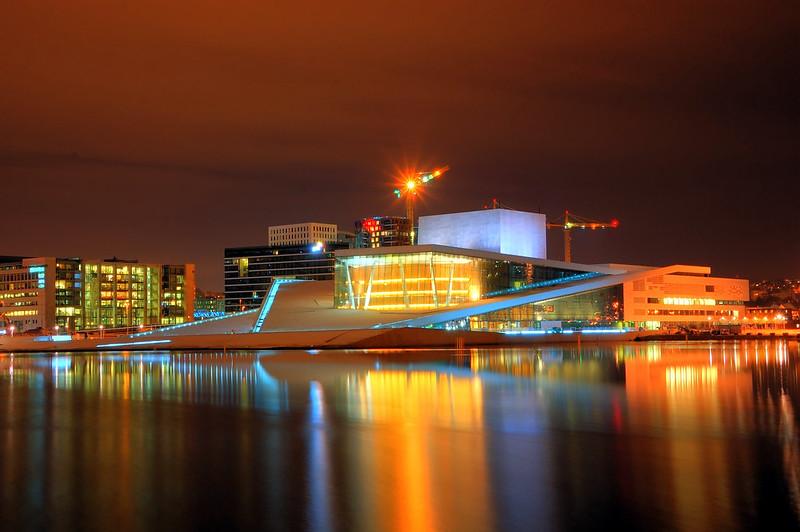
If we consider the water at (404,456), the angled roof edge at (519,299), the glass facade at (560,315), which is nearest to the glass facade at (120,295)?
the glass facade at (560,315)

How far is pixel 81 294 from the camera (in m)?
114

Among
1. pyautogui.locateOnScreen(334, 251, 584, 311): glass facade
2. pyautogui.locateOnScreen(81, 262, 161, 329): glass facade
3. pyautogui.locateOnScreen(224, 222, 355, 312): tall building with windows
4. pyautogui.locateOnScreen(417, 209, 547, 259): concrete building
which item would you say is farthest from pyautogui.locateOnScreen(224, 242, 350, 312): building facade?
pyautogui.locateOnScreen(334, 251, 584, 311): glass facade

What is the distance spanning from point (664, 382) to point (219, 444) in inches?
566

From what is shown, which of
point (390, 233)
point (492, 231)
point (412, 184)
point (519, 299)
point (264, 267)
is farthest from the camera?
point (390, 233)

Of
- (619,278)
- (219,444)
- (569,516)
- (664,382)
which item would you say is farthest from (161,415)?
(619,278)

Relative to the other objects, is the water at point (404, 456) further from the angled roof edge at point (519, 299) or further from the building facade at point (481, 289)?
the building facade at point (481, 289)

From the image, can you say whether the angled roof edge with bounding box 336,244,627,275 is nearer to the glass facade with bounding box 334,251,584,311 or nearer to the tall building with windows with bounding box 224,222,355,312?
the glass facade with bounding box 334,251,584,311

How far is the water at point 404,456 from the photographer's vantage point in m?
9.12

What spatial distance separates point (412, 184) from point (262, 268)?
56.7 m

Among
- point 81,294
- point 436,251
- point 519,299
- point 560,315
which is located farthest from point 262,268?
point 519,299

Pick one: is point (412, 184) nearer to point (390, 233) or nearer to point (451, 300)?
point (451, 300)

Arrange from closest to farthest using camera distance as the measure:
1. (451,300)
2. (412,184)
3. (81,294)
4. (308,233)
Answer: (451,300)
(412,184)
(81,294)
(308,233)

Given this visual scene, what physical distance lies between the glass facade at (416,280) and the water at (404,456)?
36.1m

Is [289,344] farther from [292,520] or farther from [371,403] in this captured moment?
[292,520]
